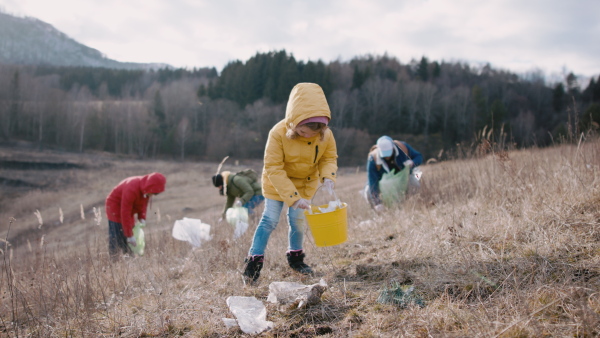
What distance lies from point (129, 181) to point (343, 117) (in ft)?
132

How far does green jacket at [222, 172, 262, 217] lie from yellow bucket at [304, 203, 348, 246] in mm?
3491

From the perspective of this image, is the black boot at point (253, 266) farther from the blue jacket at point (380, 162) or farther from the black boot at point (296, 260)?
the blue jacket at point (380, 162)

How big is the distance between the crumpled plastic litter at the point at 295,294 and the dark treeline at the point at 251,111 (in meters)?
33.2

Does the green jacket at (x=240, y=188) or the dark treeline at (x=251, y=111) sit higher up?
the dark treeline at (x=251, y=111)

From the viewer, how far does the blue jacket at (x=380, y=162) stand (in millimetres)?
5715

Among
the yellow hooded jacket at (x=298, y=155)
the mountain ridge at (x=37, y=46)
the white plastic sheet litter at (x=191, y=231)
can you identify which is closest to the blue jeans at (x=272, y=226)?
the yellow hooded jacket at (x=298, y=155)

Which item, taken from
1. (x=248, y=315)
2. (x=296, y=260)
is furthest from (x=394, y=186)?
(x=248, y=315)

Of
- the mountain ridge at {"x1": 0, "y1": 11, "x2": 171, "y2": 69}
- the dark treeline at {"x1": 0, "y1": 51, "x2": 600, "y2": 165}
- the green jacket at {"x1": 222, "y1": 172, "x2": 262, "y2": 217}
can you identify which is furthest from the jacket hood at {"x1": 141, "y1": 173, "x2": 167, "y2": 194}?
the mountain ridge at {"x1": 0, "y1": 11, "x2": 171, "y2": 69}

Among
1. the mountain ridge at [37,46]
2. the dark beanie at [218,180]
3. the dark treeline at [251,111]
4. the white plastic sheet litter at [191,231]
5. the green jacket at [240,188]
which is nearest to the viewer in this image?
the white plastic sheet litter at [191,231]

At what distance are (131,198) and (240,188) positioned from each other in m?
1.79

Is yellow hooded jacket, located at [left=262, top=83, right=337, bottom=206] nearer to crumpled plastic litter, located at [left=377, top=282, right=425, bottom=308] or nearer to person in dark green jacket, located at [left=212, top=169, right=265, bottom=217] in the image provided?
crumpled plastic litter, located at [left=377, top=282, right=425, bottom=308]

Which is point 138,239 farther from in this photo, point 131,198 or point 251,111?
point 251,111

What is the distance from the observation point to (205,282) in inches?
123

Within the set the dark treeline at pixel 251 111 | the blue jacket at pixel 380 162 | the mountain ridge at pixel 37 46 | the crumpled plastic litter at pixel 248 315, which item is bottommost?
the crumpled plastic litter at pixel 248 315
